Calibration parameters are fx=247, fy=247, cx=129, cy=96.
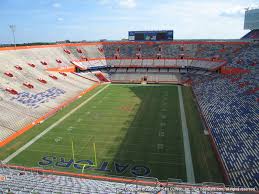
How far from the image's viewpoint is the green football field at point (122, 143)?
23625mm

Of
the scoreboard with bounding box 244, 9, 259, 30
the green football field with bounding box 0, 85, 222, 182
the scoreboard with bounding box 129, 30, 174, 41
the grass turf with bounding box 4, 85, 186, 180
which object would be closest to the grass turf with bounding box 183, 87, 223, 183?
the green football field with bounding box 0, 85, 222, 182

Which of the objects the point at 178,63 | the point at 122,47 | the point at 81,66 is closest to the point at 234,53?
the point at 178,63

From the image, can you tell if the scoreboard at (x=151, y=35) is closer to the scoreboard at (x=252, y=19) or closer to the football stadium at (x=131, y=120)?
the football stadium at (x=131, y=120)

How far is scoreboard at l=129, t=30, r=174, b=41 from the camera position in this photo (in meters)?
Result: 75.8

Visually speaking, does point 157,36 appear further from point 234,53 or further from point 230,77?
point 230,77

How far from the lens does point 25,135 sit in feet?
103

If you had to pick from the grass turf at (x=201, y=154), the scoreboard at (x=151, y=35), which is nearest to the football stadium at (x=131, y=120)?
the grass turf at (x=201, y=154)

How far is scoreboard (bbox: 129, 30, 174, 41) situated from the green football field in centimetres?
3782

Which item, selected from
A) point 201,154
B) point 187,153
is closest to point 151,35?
point 187,153

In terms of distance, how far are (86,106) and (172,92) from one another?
63.1 ft

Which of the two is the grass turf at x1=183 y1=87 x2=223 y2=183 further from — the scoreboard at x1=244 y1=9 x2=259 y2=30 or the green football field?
the scoreboard at x1=244 y1=9 x2=259 y2=30

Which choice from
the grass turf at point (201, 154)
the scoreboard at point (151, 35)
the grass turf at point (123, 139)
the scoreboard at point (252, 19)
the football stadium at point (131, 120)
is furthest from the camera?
the scoreboard at point (252, 19)

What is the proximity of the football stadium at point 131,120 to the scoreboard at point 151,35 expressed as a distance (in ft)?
20.6

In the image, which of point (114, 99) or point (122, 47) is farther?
point (122, 47)
